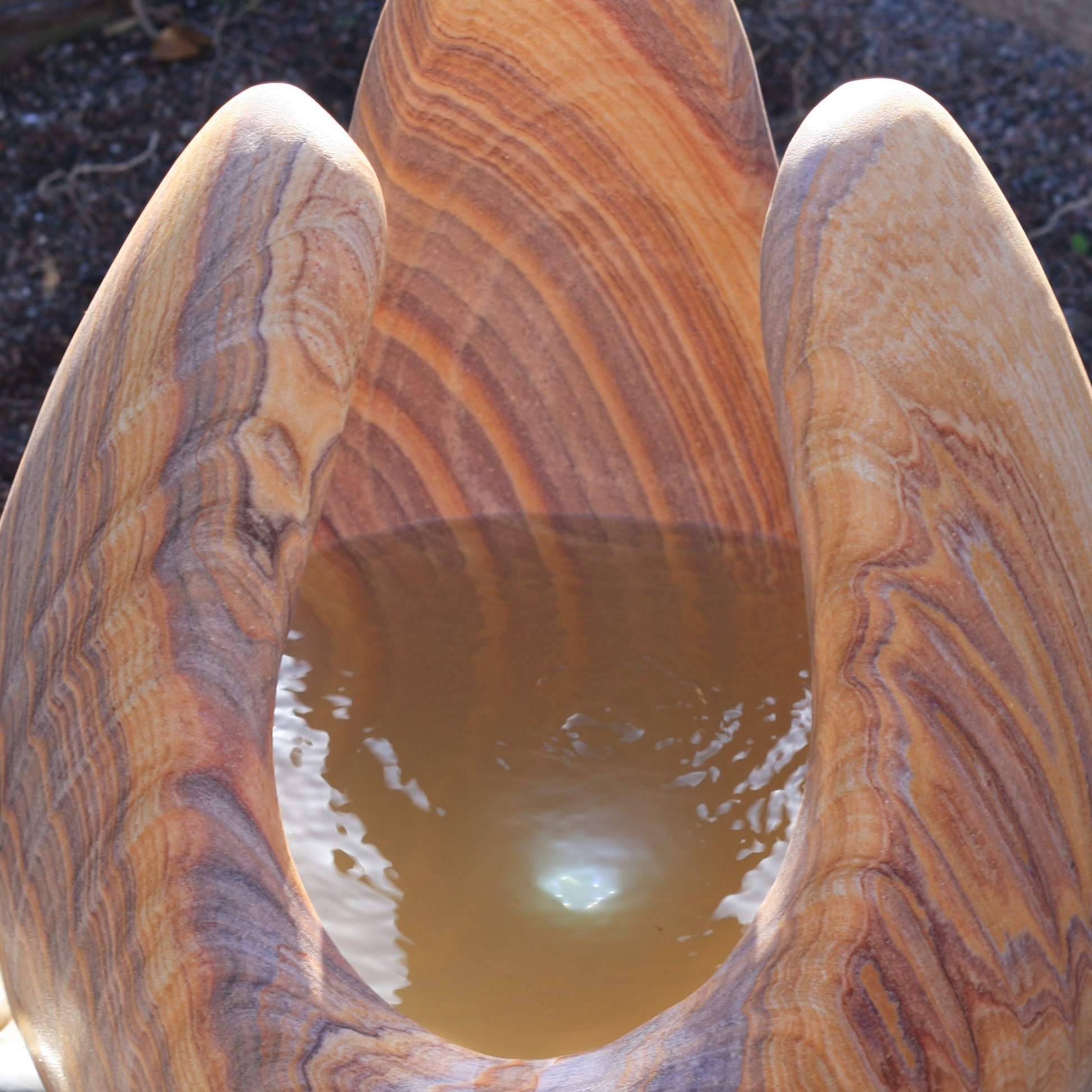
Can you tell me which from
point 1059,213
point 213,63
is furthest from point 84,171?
point 1059,213

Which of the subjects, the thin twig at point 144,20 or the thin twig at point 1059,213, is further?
the thin twig at point 144,20

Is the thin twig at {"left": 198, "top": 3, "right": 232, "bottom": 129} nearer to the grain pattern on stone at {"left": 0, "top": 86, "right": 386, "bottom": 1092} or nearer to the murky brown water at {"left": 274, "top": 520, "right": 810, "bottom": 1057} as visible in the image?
the murky brown water at {"left": 274, "top": 520, "right": 810, "bottom": 1057}

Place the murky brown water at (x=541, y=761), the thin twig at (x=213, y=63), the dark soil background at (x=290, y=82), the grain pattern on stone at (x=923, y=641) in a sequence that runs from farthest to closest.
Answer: the thin twig at (x=213, y=63), the dark soil background at (x=290, y=82), the murky brown water at (x=541, y=761), the grain pattern on stone at (x=923, y=641)

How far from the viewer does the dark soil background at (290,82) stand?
2.44m

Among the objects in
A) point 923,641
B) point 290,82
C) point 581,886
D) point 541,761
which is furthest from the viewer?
point 290,82

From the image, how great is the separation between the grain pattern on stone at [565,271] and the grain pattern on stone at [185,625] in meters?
0.48

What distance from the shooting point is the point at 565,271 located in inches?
48.5

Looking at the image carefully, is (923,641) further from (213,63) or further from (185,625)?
(213,63)

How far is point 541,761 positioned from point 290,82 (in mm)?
2163

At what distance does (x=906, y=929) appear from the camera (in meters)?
0.55

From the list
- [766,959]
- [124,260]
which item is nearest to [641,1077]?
[766,959]

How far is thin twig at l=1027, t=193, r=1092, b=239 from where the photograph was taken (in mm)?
2480

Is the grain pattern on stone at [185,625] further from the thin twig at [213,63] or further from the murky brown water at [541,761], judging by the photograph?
the thin twig at [213,63]

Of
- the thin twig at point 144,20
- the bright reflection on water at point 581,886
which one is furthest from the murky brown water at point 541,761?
the thin twig at point 144,20
